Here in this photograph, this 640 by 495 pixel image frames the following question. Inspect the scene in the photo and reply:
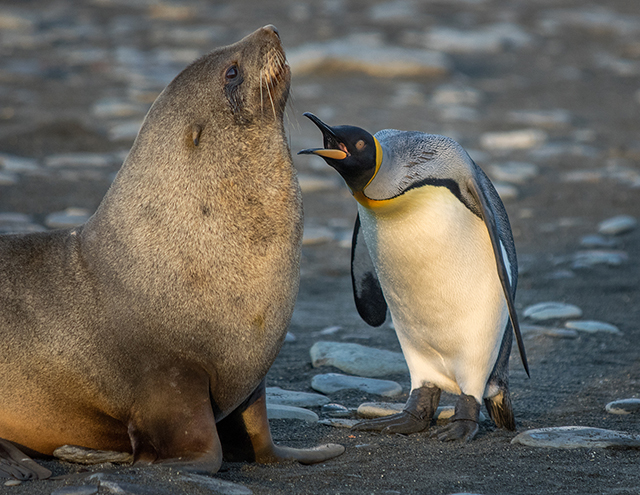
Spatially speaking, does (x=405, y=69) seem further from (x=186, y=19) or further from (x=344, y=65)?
(x=186, y=19)

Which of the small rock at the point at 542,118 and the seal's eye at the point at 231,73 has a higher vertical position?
the small rock at the point at 542,118

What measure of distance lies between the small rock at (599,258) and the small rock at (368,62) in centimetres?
726

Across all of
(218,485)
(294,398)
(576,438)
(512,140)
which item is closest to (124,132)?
(512,140)

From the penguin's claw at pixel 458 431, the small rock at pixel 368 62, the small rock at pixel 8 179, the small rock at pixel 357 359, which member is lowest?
the penguin's claw at pixel 458 431

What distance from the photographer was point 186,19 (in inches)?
733

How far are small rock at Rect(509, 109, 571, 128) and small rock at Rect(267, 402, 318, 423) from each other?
9.29 m

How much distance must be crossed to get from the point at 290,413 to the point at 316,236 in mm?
4042

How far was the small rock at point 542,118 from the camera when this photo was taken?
1286cm

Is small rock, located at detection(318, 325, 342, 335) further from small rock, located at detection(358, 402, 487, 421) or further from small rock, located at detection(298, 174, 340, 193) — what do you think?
small rock, located at detection(298, 174, 340, 193)

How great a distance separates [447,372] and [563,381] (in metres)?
0.99

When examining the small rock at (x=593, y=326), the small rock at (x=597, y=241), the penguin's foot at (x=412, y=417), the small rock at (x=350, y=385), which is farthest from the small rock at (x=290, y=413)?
the small rock at (x=597, y=241)

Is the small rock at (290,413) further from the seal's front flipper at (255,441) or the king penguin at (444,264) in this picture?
the seal's front flipper at (255,441)

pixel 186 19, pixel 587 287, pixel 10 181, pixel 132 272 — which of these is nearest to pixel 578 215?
pixel 587 287

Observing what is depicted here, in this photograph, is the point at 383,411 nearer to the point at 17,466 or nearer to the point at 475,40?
the point at 17,466
